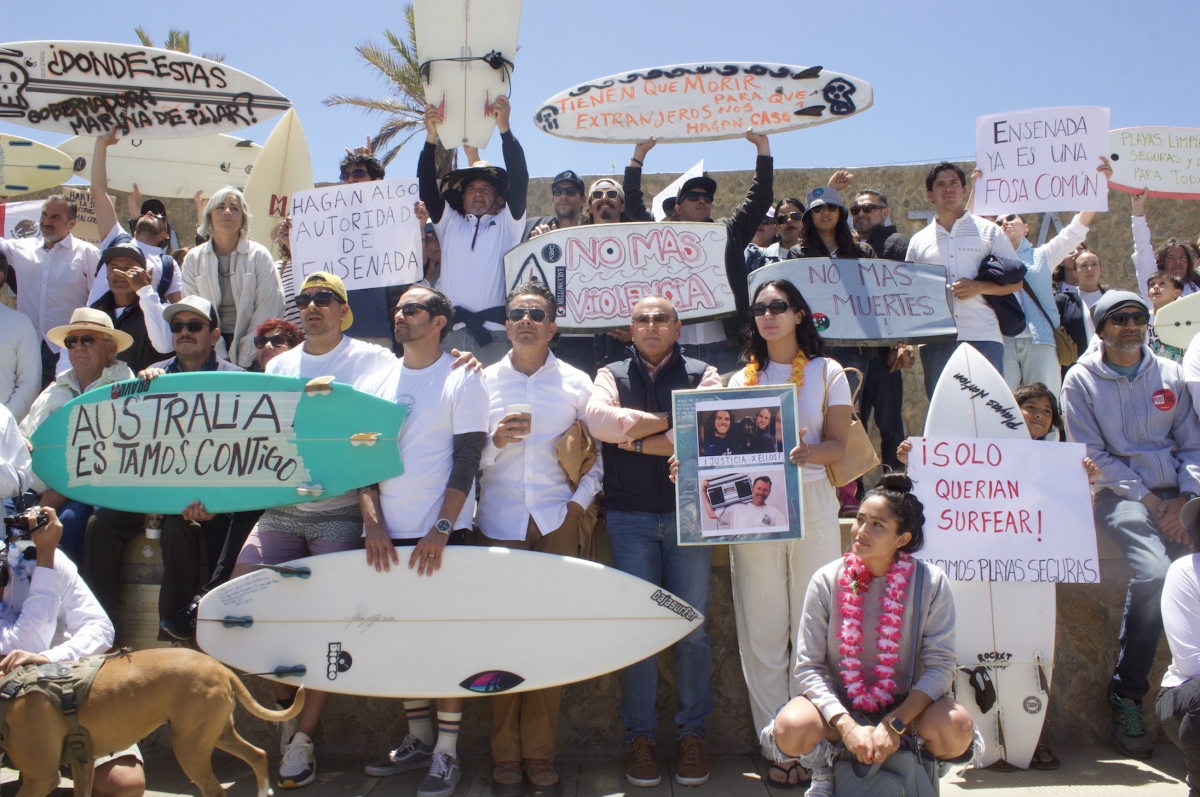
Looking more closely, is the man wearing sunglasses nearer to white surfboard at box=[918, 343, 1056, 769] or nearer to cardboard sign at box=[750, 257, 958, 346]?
white surfboard at box=[918, 343, 1056, 769]

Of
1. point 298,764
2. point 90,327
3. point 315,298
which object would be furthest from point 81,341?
point 298,764

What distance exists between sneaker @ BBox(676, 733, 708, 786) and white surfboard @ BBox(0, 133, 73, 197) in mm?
6677

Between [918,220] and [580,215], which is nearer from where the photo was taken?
[580,215]

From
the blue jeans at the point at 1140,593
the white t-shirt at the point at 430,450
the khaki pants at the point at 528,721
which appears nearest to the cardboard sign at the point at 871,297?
the blue jeans at the point at 1140,593

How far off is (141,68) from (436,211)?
2.64 metres

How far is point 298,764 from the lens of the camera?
3.44 meters

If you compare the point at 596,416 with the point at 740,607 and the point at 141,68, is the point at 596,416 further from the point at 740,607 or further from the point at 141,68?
the point at 141,68

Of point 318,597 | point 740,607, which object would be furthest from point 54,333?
point 740,607

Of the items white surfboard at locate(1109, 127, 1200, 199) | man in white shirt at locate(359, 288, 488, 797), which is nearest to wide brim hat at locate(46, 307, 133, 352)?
man in white shirt at locate(359, 288, 488, 797)

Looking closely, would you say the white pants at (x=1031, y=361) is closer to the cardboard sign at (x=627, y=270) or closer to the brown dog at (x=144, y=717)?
the cardboard sign at (x=627, y=270)

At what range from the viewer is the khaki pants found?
11.0 ft

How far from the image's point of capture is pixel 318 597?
11.2 feet

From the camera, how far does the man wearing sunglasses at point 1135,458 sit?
3670 mm

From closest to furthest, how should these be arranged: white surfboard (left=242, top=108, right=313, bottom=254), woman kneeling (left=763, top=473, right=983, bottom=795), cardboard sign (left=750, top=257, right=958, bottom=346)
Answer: woman kneeling (left=763, top=473, right=983, bottom=795)
cardboard sign (left=750, top=257, right=958, bottom=346)
white surfboard (left=242, top=108, right=313, bottom=254)
